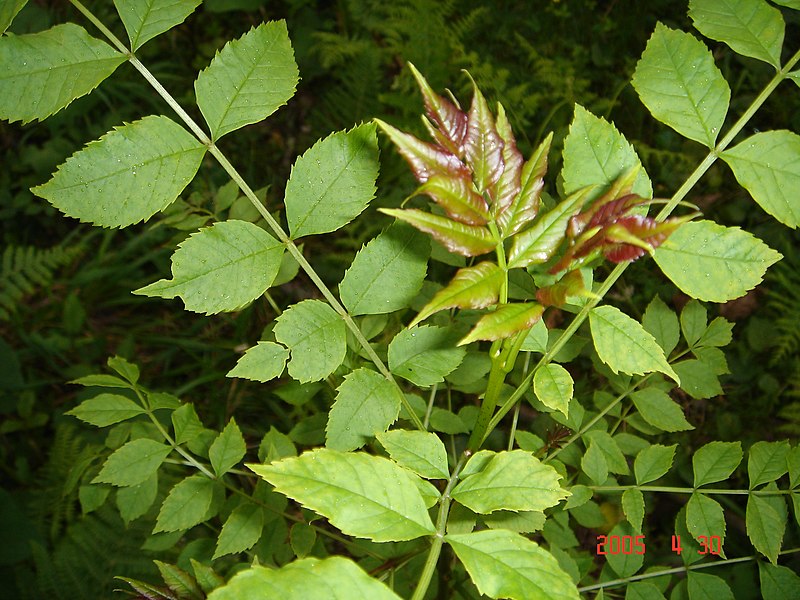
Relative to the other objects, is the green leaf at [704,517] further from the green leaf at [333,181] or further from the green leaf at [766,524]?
the green leaf at [333,181]

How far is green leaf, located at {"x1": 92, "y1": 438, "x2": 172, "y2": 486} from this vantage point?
154cm

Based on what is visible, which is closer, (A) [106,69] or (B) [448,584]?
(A) [106,69]

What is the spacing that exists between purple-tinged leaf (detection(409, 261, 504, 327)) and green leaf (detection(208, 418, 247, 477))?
2.64ft

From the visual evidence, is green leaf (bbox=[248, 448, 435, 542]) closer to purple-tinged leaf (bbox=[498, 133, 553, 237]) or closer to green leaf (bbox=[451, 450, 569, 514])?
green leaf (bbox=[451, 450, 569, 514])

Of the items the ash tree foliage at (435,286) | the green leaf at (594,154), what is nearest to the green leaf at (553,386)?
the ash tree foliage at (435,286)

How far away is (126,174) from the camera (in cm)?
112

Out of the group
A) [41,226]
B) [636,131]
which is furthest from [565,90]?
[41,226]

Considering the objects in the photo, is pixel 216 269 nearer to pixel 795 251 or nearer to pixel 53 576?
pixel 53 576

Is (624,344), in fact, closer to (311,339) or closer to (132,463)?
(311,339)

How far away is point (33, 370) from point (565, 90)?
10.5 ft

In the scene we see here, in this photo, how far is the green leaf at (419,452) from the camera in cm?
114

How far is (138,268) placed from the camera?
11.7ft

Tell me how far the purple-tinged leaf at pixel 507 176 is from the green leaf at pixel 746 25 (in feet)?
1.97

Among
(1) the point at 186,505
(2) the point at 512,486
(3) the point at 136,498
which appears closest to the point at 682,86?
(2) the point at 512,486
